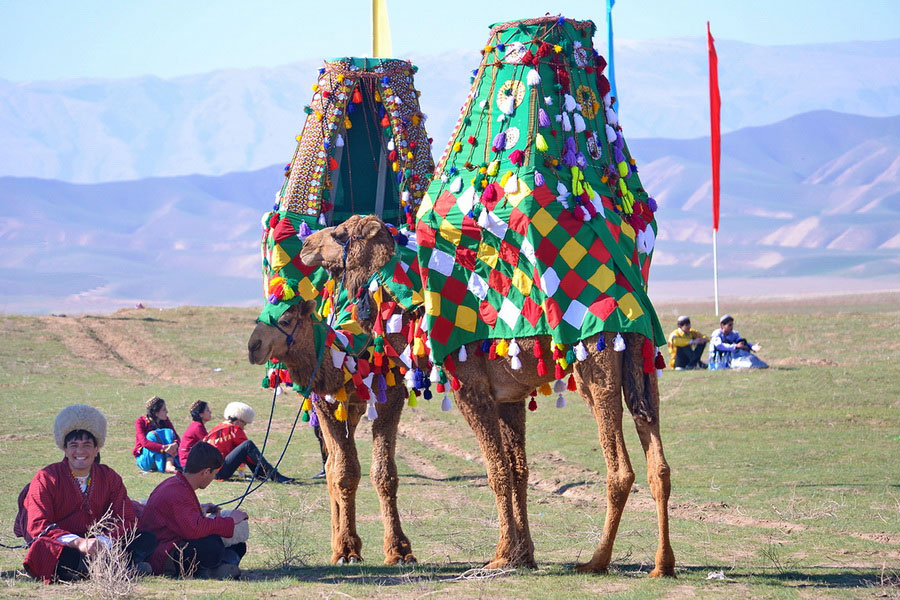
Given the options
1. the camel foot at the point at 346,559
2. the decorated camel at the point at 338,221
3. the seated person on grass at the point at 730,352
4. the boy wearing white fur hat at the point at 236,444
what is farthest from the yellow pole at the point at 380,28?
the seated person on grass at the point at 730,352

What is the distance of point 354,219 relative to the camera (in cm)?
1042

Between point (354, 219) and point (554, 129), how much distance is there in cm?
191

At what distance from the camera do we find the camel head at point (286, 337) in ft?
31.6

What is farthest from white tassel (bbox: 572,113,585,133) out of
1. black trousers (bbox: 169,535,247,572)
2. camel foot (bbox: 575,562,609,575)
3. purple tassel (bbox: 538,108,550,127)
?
black trousers (bbox: 169,535,247,572)

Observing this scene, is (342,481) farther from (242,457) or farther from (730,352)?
(730,352)

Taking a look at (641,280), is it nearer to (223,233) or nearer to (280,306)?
(280,306)

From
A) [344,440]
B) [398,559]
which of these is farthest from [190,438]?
[398,559]

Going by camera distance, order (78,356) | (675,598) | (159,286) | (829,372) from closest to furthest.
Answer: (675,598)
(829,372)
(78,356)
(159,286)

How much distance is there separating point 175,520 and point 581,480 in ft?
24.2

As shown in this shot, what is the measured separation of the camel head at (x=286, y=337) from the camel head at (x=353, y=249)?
0.48m

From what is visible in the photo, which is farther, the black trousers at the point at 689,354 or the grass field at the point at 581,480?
the black trousers at the point at 689,354

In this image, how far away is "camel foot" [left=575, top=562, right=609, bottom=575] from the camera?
928 centimetres

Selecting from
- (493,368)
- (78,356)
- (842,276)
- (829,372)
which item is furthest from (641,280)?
(842,276)

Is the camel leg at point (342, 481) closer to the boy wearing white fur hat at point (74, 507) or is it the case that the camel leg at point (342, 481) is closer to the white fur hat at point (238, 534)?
the white fur hat at point (238, 534)
